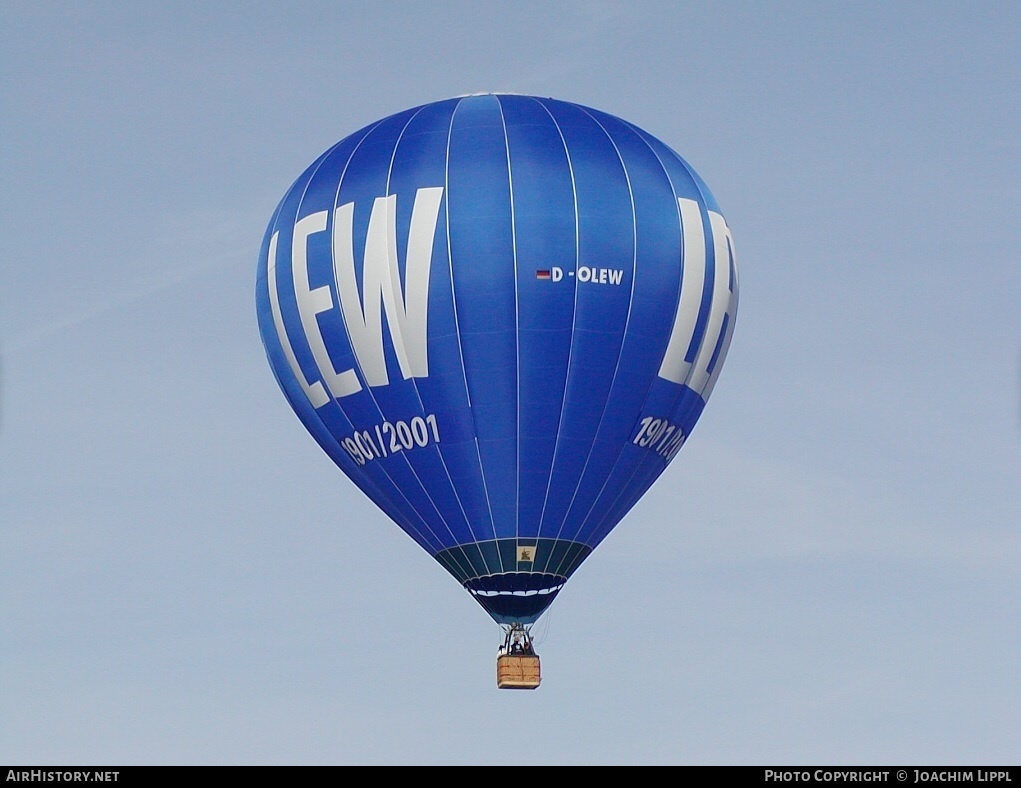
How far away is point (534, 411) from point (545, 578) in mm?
3176

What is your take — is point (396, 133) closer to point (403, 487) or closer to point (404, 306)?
point (404, 306)

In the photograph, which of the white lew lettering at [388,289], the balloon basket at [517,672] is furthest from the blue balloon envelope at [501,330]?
the balloon basket at [517,672]

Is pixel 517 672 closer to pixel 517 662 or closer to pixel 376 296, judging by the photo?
pixel 517 662

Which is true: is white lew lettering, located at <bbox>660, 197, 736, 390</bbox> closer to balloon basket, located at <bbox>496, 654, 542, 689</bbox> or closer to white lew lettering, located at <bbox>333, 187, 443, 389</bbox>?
white lew lettering, located at <bbox>333, 187, 443, 389</bbox>

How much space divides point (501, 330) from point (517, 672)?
6.40 metres

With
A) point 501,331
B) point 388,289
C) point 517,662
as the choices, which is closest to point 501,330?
point 501,331

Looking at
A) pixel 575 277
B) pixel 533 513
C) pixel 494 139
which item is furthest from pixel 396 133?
pixel 533 513

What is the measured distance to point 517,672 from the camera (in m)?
44.4

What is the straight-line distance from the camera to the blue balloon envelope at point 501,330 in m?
44.2

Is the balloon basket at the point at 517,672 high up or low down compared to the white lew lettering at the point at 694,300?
down

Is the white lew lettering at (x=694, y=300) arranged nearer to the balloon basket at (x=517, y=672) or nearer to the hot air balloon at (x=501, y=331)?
the hot air balloon at (x=501, y=331)

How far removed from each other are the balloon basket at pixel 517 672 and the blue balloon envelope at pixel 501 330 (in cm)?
73

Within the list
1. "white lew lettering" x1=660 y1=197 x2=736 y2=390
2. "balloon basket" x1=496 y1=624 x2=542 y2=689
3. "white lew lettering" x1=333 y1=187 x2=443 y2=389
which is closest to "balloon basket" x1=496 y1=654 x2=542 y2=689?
"balloon basket" x1=496 y1=624 x2=542 y2=689

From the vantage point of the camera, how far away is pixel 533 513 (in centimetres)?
4441
